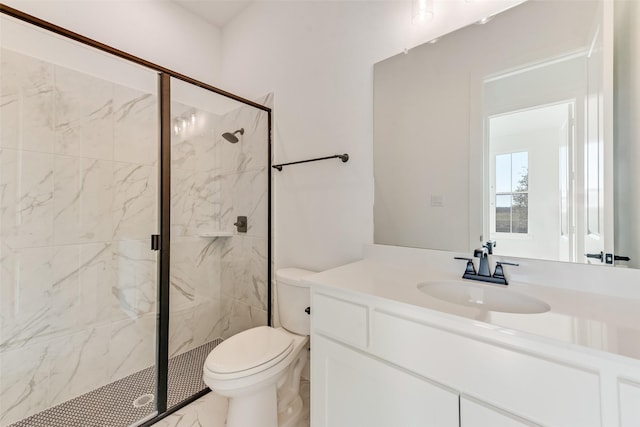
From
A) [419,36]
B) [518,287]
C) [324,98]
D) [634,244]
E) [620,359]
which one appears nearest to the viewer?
[620,359]

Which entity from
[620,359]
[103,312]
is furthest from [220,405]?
[620,359]

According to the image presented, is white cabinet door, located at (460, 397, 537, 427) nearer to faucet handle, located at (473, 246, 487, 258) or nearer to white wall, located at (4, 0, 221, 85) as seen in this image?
faucet handle, located at (473, 246, 487, 258)

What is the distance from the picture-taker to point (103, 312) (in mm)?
1683

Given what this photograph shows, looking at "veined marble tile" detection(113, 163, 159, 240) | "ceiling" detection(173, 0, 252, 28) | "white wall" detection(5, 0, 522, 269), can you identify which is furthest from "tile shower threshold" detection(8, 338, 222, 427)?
"ceiling" detection(173, 0, 252, 28)

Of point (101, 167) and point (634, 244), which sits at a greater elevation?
point (101, 167)

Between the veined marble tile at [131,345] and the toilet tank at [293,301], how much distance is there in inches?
32.9

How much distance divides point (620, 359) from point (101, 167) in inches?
91.4

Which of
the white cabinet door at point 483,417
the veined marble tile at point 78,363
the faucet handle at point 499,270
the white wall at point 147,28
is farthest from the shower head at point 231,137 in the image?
the white cabinet door at point 483,417

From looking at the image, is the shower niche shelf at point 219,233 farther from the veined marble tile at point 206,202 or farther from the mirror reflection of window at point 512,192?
the mirror reflection of window at point 512,192

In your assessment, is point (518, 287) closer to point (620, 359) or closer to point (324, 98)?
point (620, 359)

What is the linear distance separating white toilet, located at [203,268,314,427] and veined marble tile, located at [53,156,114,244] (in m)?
1.10

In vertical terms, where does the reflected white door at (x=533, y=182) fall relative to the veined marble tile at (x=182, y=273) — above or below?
above

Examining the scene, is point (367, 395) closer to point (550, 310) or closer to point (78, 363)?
point (550, 310)

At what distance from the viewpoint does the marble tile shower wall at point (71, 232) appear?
1.40 metres
